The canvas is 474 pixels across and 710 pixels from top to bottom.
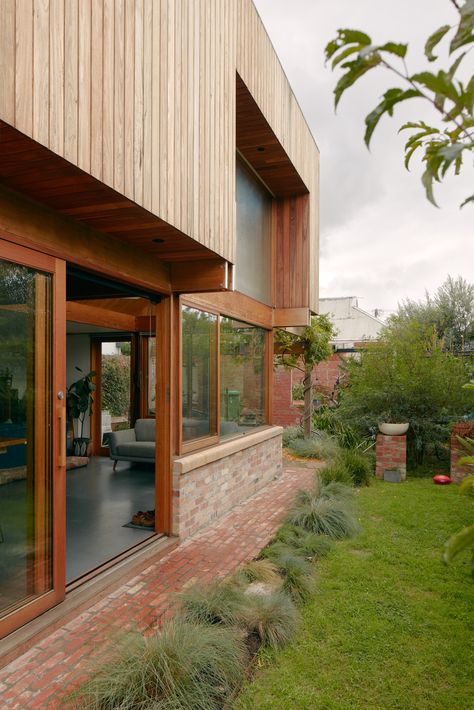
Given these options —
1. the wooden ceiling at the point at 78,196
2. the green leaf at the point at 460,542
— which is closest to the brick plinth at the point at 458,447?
the wooden ceiling at the point at 78,196

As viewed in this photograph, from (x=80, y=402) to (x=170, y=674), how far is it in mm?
6952

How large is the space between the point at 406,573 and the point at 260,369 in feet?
14.2

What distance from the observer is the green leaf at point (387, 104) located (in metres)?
0.68

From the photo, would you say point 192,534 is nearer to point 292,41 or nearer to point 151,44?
point 151,44

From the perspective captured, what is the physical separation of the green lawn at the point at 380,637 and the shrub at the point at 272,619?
0.08 metres

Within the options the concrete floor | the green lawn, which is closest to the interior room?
the concrete floor

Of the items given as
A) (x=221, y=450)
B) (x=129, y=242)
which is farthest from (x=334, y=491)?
(x=129, y=242)

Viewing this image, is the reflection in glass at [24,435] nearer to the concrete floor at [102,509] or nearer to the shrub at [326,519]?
the concrete floor at [102,509]

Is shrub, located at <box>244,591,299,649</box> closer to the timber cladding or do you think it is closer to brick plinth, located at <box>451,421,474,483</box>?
the timber cladding

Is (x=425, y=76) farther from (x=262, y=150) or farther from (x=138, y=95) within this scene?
(x=262, y=150)

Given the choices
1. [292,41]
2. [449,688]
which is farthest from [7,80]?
[292,41]

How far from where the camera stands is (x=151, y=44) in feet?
10.6

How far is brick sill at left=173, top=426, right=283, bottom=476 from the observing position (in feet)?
16.3

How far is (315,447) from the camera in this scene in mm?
10586
